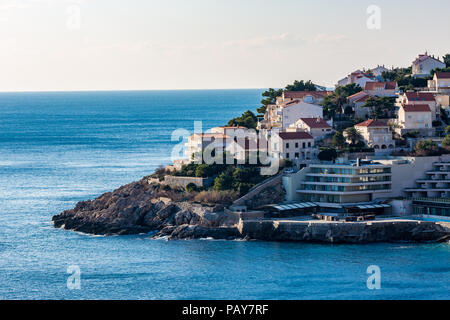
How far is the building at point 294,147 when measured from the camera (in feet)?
203

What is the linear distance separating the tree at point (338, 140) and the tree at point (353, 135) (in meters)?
1.03

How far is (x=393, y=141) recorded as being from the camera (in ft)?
215

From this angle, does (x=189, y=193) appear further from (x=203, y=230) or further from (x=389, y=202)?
(x=389, y=202)

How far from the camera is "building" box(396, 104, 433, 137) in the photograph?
67.8 metres

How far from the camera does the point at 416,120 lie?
68062 millimetres

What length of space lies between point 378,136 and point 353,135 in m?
2.12

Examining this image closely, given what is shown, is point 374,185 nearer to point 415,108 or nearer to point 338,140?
point 338,140

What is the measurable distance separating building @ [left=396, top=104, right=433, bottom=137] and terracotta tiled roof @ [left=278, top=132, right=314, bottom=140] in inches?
383

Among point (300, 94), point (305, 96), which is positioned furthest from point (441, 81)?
point (300, 94)

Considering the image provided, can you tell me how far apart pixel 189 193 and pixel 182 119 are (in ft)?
368

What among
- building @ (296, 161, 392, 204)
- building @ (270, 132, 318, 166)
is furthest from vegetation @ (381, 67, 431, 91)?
building @ (296, 161, 392, 204)

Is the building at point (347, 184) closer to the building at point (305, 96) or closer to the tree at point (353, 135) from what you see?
the tree at point (353, 135)
